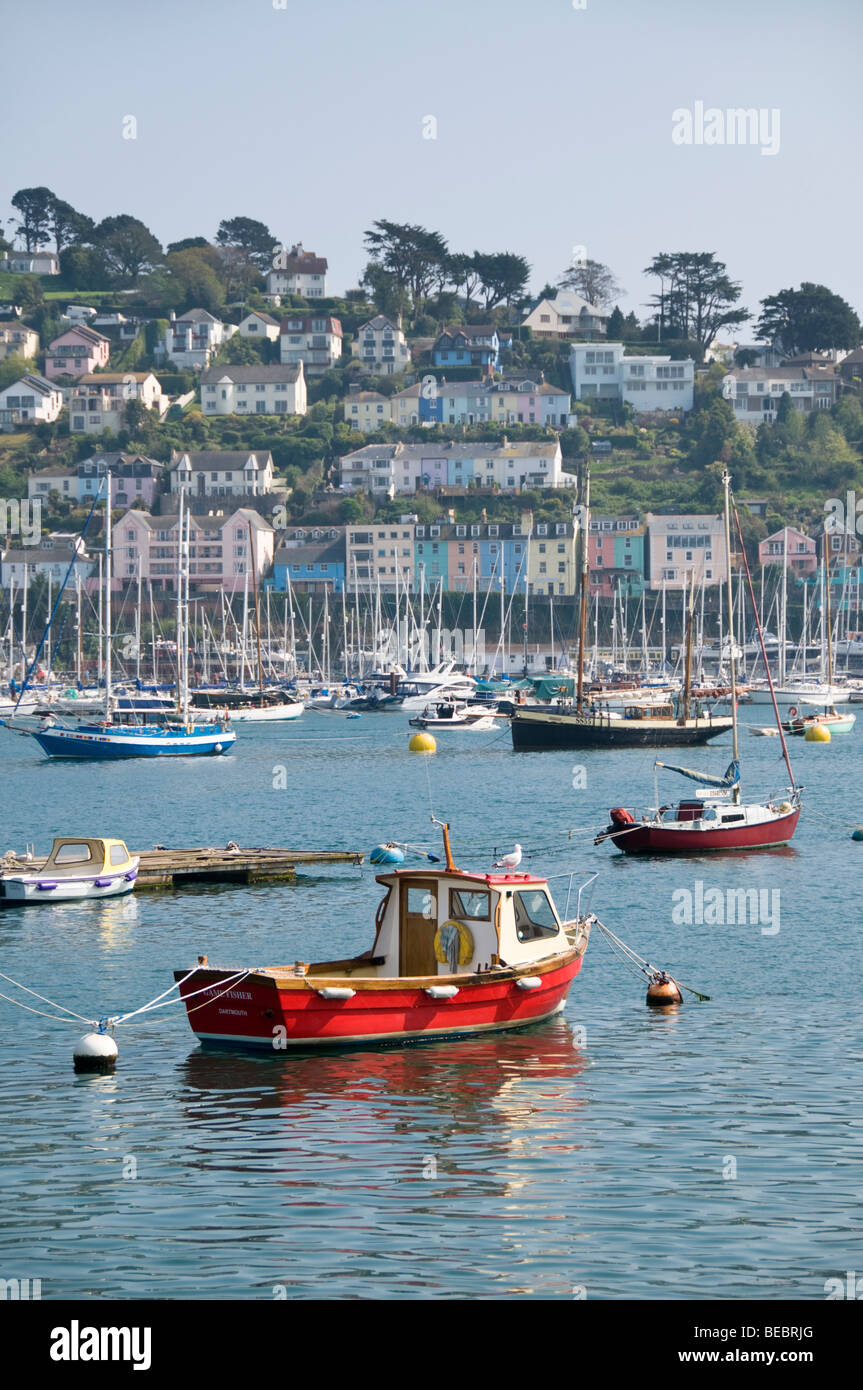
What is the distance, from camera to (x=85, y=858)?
131ft

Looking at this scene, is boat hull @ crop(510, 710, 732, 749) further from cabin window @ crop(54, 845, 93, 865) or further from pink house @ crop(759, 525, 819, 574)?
pink house @ crop(759, 525, 819, 574)

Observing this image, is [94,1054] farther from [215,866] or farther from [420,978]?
[215,866]

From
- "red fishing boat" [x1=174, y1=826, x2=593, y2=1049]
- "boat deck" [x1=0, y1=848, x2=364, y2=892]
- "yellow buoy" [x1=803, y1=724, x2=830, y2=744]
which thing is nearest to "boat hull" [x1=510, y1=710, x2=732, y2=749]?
"yellow buoy" [x1=803, y1=724, x2=830, y2=744]

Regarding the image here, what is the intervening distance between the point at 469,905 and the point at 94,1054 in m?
5.65

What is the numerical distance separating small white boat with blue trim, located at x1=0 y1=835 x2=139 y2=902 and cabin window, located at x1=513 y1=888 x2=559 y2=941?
14314mm

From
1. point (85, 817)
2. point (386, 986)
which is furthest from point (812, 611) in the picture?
point (386, 986)

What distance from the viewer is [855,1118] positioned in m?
21.8

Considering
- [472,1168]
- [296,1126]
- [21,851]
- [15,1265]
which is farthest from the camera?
[21,851]

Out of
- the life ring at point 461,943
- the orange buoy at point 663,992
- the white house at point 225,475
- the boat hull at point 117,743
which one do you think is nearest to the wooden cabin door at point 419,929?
the life ring at point 461,943

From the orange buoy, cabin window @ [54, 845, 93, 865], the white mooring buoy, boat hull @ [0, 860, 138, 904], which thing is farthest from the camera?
cabin window @ [54, 845, 93, 865]

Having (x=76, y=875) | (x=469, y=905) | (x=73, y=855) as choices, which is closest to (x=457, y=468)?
(x=73, y=855)

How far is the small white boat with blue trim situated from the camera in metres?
39.0

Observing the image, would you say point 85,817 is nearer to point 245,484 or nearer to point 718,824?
point 718,824

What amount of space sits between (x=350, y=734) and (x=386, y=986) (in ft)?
275
